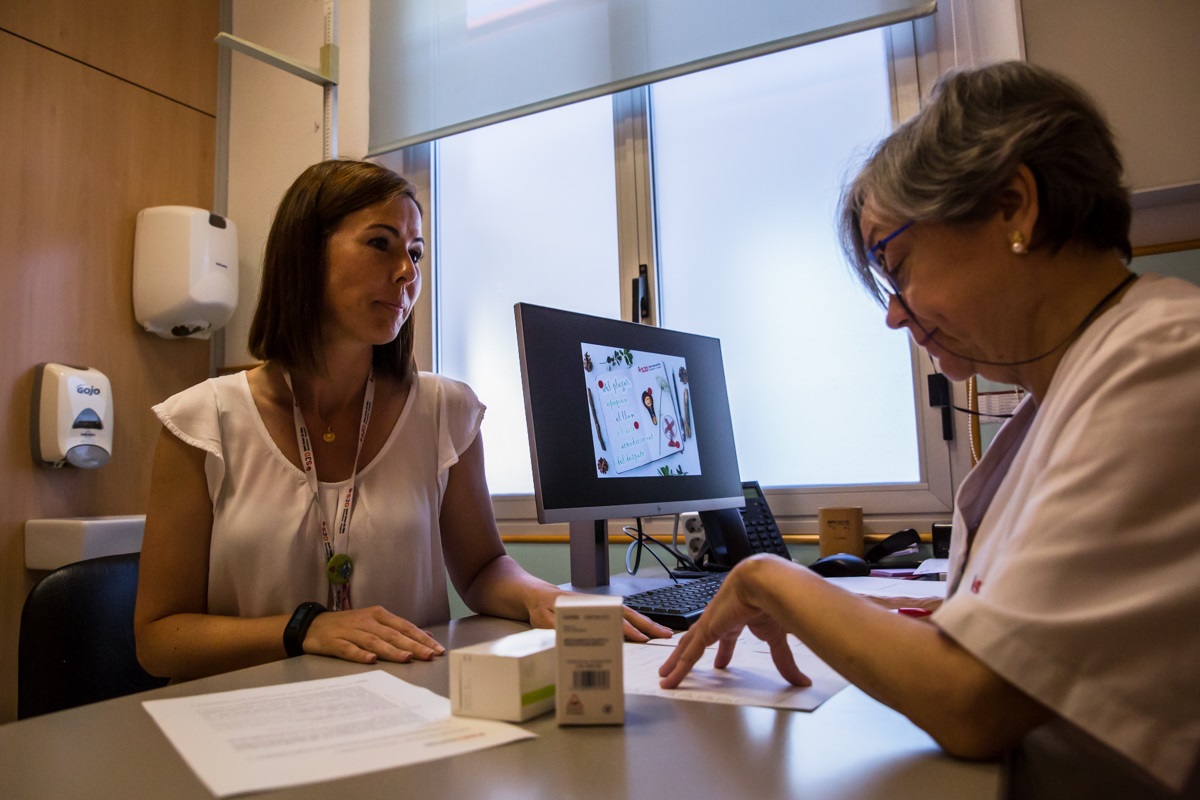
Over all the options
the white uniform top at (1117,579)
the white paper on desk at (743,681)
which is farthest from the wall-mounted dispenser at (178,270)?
the white uniform top at (1117,579)

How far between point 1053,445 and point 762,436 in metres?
1.73

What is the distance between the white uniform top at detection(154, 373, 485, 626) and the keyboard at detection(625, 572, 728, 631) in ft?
1.24

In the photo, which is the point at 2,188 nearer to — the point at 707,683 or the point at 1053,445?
the point at 707,683

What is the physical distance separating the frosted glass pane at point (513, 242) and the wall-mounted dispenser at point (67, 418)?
3.69ft

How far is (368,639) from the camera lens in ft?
3.22

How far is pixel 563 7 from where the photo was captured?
267 cm

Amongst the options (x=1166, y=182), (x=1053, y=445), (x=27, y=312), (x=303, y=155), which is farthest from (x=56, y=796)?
(x=303, y=155)

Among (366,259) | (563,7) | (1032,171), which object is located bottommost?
(1032,171)

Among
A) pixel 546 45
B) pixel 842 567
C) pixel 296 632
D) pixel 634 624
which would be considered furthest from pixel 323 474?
pixel 546 45

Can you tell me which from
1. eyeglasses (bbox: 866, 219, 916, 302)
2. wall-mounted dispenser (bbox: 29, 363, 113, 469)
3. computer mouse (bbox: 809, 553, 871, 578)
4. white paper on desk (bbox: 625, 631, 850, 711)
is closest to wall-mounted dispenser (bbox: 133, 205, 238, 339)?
wall-mounted dispenser (bbox: 29, 363, 113, 469)

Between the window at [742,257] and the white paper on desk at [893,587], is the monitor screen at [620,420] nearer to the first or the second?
the white paper on desk at [893,587]

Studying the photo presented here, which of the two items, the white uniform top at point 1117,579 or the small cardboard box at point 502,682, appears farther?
the small cardboard box at point 502,682

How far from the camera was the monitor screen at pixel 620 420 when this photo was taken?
1.33m

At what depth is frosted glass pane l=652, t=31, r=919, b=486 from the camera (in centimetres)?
224
